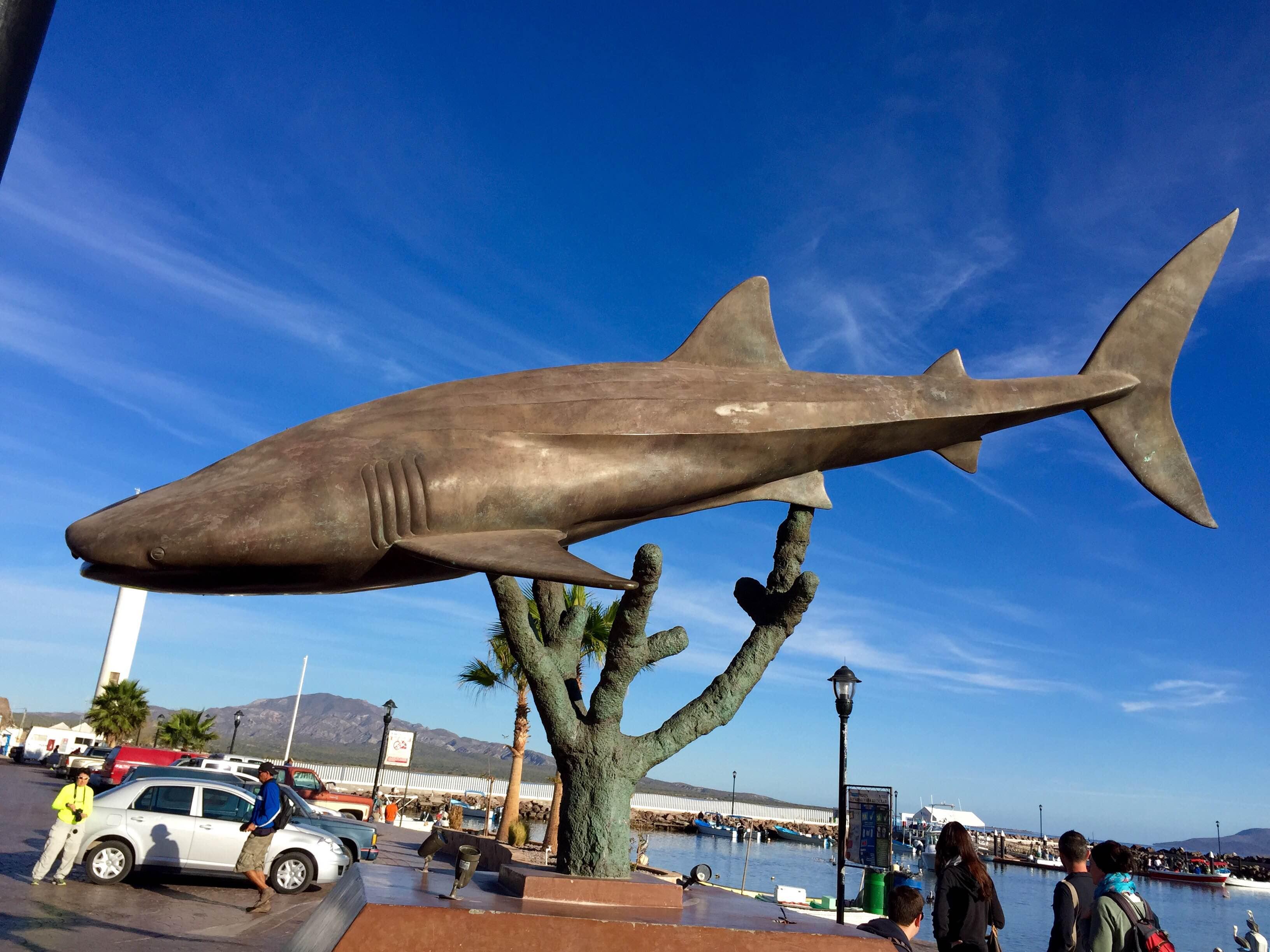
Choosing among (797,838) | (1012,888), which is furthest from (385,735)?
(797,838)

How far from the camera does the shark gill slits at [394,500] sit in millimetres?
4746

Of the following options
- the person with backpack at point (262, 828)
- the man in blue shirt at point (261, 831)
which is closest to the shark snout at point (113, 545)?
the person with backpack at point (262, 828)

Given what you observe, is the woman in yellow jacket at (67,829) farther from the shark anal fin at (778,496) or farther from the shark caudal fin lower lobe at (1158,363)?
the shark caudal fin lower lobe at (1158,363)

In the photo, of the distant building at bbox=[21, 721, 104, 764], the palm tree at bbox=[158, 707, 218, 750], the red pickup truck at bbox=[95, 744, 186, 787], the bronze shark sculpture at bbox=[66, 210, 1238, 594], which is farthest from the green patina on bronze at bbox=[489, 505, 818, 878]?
the distant building at bbox=[21, 721, 104, 764]

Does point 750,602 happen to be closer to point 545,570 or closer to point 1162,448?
point 545,570

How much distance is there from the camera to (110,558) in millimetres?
4344

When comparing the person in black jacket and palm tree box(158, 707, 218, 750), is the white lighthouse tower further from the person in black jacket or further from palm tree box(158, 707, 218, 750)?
the person in black jacket

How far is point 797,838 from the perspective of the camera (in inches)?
3890

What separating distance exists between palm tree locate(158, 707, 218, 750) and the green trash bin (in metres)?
40.0

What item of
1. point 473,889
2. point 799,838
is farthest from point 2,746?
point 799,838

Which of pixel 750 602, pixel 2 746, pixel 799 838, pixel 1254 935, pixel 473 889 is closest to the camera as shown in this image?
pixel 473 889

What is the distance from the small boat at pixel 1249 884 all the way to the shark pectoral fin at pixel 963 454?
104 m

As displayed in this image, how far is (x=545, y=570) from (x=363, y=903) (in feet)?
7.37

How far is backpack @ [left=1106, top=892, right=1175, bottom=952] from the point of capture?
4672 mm
